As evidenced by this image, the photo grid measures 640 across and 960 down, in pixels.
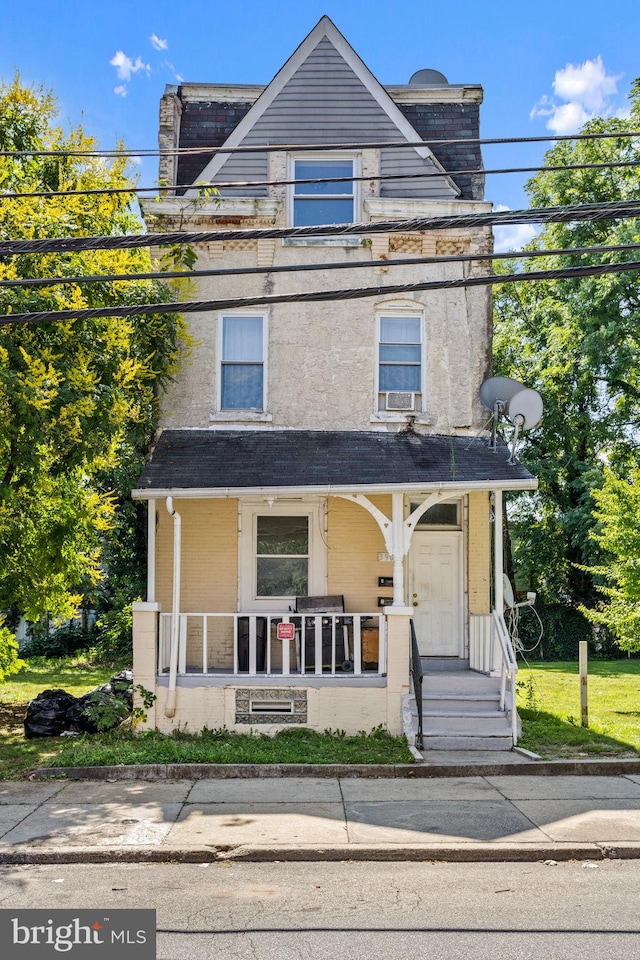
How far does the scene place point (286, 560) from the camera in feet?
44.5

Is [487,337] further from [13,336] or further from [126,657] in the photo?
[126,657]

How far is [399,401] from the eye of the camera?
1380cm

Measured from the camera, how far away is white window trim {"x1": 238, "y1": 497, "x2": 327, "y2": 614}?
13367 millimetres

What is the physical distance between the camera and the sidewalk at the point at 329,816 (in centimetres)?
746

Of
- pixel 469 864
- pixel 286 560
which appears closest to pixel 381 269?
pixel 286 560

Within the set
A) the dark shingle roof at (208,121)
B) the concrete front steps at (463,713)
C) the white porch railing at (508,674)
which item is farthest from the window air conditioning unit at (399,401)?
the dark shingle roof at (208,121)

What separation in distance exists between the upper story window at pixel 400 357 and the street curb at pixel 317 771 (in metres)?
5.75

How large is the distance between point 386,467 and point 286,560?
226 cm

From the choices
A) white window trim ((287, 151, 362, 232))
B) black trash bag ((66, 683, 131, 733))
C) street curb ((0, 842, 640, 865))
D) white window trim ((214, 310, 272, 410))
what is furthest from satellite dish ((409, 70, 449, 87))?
street curb ((0, 842, 640, 865))

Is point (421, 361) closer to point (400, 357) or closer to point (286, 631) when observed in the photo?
point (400, 357)

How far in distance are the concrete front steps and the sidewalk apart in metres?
1.15

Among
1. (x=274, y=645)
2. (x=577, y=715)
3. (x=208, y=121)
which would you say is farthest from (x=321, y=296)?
(x=208, y=121)

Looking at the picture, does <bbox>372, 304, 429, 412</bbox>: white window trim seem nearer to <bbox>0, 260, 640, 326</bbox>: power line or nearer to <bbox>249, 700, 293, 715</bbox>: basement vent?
<bbox>249, 700, 293, 715</bbox>: basement vent

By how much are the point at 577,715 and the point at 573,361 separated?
1480cm
